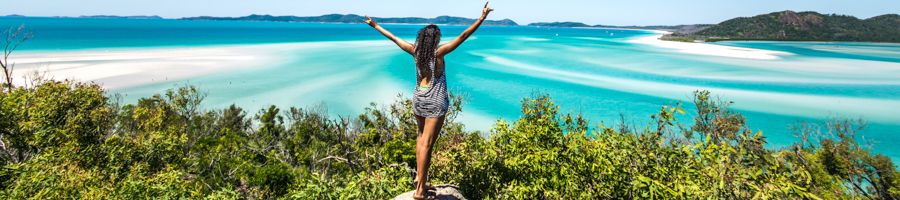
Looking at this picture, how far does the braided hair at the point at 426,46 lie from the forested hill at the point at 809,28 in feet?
632

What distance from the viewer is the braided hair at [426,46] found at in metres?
4.57

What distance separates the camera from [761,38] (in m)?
168

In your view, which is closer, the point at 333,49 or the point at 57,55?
the point at 57,55

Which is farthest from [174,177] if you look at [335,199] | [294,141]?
[294,141]

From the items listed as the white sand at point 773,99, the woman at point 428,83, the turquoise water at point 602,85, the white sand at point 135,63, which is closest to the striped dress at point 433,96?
the woman at point 428,83

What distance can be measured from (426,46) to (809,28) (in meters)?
229

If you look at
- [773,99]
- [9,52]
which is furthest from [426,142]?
[773,99]

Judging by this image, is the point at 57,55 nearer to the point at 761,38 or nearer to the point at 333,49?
the point at 333,49

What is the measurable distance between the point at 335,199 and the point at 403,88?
5188 cm

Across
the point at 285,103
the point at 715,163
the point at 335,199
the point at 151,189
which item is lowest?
the point at 285,103

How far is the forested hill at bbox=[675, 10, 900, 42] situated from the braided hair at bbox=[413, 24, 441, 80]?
192780 millimetres

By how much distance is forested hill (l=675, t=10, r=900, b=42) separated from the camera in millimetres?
160375

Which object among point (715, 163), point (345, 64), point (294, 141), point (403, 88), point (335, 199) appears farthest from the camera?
point (345, 64)

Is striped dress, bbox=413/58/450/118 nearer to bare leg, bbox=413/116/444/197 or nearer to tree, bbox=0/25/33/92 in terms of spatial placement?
bare leg, bbox=413/116/444/197
